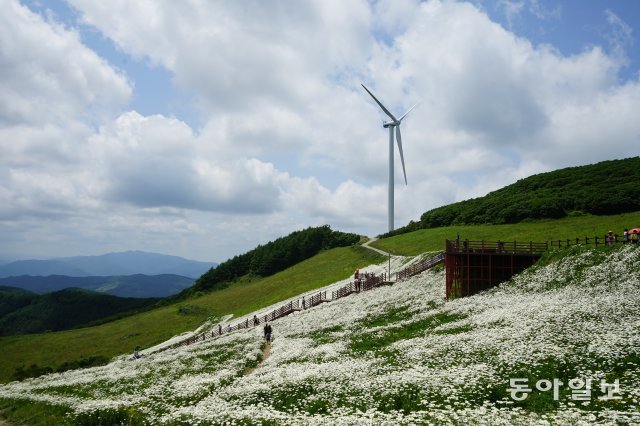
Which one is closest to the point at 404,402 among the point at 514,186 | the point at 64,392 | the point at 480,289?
the point at 64,392

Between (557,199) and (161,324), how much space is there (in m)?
87.0

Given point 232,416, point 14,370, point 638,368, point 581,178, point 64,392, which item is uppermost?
point 581,178

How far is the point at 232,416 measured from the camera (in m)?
17.0

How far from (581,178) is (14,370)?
420 feet

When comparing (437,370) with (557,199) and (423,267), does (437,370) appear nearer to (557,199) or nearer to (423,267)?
(423,267)

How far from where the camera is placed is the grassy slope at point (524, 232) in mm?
72500

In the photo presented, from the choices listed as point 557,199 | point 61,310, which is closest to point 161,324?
point 557,199

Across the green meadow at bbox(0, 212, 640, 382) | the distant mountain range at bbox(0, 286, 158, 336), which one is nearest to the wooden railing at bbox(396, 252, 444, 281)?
the green meadow at bbox(0, 212, 640, 382)

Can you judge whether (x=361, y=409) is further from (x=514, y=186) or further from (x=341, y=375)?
(x=514, y=186)

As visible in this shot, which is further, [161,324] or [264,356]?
[161,324]

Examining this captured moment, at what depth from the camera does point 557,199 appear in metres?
97.1

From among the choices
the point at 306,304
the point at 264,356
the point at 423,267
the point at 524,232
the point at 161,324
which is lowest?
the point at 161,324

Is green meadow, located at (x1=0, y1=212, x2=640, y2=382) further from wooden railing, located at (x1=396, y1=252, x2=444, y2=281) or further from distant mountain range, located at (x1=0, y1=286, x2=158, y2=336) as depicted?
distant mountain range, located at (x1=0, y1=286, x2=158, y2=336)

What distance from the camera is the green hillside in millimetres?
88625
